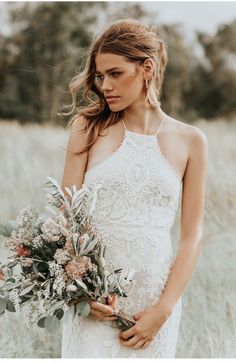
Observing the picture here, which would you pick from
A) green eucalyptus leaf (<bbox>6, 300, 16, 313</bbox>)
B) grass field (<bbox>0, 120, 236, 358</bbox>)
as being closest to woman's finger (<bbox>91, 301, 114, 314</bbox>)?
green eucalyptus leaf (<bbox>6, 300, 16, 313</bbox>)

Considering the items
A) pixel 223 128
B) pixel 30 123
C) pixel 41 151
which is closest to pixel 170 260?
pixel 41 151

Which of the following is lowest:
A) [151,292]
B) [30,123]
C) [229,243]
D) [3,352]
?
[30,123]

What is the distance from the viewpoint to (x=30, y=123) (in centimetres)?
987

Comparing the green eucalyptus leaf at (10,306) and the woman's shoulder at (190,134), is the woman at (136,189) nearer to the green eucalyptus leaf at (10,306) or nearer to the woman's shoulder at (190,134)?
the woman's shoulder at (190,134)

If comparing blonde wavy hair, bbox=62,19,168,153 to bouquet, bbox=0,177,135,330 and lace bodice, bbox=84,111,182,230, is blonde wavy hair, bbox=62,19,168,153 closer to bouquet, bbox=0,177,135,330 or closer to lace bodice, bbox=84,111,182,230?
lace bodice, bbox=84,111,182,230

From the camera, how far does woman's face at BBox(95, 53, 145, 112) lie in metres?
2.62

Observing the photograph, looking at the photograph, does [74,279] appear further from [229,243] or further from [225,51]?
[225,51]

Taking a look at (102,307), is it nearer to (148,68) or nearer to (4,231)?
(4,231)

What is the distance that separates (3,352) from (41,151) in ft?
10.5

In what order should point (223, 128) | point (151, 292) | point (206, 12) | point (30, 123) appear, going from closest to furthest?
point (151, 292) < point (223, 128) < point (30, 123) < point (206, 12)

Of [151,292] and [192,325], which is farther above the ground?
[151,292]

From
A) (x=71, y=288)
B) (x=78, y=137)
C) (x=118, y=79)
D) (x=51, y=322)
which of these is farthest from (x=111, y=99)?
(x=51, y=322)

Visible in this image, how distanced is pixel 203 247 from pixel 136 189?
7.88 ft

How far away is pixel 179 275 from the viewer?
2.63 metres
